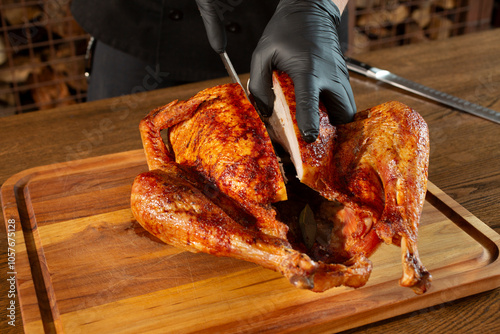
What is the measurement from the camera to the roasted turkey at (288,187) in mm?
1131

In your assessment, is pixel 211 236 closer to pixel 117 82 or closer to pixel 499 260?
pixel 499 260

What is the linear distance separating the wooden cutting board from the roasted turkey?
0.29 ft

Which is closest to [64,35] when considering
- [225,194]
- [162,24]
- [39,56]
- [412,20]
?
[39,56]

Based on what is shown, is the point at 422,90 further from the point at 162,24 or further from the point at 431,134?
the point at 162,24

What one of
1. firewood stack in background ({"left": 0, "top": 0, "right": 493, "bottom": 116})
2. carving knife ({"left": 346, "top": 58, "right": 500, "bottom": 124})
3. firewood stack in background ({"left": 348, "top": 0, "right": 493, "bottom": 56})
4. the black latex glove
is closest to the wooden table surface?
carving knife ({"left": 346, "top": 58, "right": 500, "bottom": 124})

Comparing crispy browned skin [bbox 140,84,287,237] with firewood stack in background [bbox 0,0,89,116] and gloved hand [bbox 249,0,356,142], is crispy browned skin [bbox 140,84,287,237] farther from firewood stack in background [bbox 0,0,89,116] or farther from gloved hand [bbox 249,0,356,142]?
firewood stack in background [bbox 0,0,89,116]

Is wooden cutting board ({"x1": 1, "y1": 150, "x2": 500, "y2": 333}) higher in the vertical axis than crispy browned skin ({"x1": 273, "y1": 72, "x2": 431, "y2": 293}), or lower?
lower

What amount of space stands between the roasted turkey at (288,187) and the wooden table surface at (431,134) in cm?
23

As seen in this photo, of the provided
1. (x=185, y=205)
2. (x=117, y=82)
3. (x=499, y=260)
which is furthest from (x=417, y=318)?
(x=117, y=82)

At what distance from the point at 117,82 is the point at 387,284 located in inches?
61.0

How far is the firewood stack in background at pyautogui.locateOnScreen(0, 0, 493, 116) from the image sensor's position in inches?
112

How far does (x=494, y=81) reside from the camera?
Answer: 2.23m

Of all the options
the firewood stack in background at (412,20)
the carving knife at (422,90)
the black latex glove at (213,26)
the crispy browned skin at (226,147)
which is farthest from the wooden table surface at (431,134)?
the firewood stack in background at (412,20)

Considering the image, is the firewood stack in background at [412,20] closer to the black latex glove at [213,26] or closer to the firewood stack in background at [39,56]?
the firewood stack in background at [39,56]
